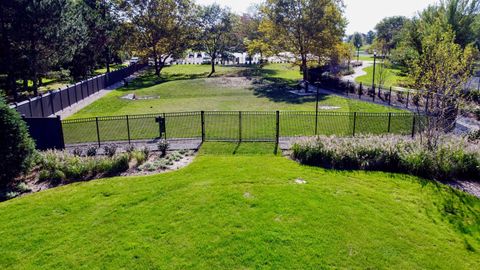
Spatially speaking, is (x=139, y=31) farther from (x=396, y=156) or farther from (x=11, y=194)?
(x=396, y=156)

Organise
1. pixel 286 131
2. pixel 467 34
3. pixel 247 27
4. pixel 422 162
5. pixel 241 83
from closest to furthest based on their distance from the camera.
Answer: pixel 422 162
pixel 286 131
pixel 467 34
pixel 241 83
pixel 247 27

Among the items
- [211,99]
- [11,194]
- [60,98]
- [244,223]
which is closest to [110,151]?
[11,194]

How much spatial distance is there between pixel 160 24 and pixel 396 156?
37.6 m

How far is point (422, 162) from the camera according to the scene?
34.8 ft

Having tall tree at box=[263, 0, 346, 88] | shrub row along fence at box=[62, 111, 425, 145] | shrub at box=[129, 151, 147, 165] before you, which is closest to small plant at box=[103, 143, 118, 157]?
shrub at box=[129, 151, 147, 165]

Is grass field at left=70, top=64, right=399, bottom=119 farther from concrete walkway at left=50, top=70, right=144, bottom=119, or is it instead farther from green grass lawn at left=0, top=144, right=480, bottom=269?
green grass lawn at left=0, top=144, right=480, bottom=269

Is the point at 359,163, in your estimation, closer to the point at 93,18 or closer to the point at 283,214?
the point at 283,214

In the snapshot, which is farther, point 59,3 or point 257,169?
point 59,3

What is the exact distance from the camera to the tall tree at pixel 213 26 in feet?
159

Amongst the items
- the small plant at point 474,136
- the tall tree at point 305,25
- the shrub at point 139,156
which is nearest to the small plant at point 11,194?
the shrub at point 139,156

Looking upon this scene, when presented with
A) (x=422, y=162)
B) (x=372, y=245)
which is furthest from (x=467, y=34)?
(x=372, y=245)

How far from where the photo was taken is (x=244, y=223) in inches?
290

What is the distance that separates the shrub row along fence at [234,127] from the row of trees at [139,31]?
10.8m

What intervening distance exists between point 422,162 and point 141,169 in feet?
28.6
